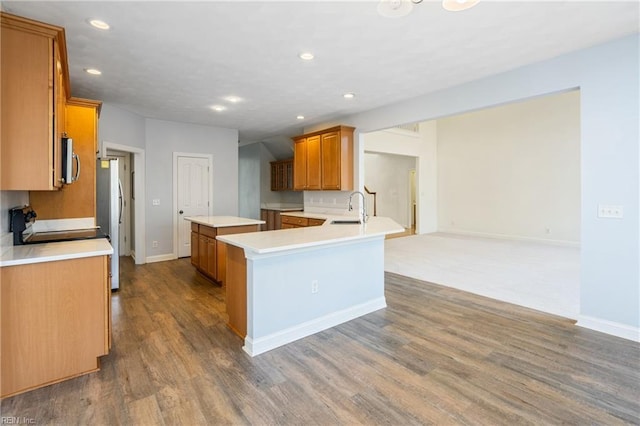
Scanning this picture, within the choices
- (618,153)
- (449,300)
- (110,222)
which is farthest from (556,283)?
(110,222)

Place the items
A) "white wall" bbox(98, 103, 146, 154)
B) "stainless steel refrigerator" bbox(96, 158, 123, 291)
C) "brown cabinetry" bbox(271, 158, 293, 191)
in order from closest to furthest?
1. "stainless steel refrigerator" bbox(96, 158, 123, 291)
2. "white wall" bbox(98, 103, 146, 154)
3. "brown cabinetry" bbox(271, 158, 293, 191)

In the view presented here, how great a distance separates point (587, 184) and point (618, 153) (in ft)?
1.11

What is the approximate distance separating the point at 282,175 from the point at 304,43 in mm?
6343

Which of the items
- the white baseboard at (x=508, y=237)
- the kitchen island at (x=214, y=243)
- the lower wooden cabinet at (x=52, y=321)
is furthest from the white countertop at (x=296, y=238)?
the white baseboard at (x=508, y=237)

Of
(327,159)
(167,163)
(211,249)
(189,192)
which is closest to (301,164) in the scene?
(327,159)

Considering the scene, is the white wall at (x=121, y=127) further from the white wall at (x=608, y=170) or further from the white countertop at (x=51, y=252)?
the white wall at (x=608, y=170)

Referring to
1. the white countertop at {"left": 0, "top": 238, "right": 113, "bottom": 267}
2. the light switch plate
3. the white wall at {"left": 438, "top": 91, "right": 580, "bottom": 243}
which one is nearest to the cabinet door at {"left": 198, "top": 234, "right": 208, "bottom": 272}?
the white countertop at {"left": 0, "top": 238, "right": 113, "bottom": 267}

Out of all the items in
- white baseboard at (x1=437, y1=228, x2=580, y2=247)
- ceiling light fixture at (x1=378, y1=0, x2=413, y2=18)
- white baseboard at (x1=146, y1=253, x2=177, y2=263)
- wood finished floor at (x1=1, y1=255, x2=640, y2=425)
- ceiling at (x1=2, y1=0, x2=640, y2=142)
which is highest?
ceiling at (x1=2, y1=0, x2=640, y2=142)

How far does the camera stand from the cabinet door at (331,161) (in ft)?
18.4

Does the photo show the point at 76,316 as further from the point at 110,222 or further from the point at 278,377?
the point at 110,222

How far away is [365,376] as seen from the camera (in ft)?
7.27

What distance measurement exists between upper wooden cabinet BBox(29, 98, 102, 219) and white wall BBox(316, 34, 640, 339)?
16.0ft

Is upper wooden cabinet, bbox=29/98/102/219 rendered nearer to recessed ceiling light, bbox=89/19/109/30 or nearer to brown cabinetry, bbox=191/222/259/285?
recessed ceiling light, bbox=89/19/109/30

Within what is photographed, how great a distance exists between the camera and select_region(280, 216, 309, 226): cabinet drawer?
6.00 metres
